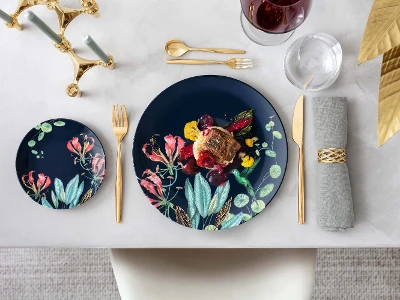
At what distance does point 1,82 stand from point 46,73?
0.24 ft

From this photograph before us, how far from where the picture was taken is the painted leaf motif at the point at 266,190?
0.65 metres

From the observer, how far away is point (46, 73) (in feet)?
Answer: 2.22

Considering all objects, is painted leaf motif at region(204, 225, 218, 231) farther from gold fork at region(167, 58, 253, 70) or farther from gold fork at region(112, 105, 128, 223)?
gold fork at region(167, 58, 253, 70)

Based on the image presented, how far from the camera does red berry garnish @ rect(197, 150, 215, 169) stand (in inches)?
24.9

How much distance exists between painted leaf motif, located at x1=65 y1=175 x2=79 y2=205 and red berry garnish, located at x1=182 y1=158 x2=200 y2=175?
169 millimetres

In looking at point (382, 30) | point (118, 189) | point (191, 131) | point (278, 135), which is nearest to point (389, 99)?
point (382, 30)

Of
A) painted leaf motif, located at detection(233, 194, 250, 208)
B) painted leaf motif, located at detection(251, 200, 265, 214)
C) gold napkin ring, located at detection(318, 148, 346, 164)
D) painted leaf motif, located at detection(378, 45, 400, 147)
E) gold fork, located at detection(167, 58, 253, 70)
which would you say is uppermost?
gold fork, located at detection(167, 58, 253, 70)

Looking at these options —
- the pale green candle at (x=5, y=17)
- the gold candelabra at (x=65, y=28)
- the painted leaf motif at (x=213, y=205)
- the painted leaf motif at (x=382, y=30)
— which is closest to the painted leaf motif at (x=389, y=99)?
the painted leaf motif at (x=382, y=30)

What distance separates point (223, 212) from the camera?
0.65m

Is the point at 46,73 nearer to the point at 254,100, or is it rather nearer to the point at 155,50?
the point at 155,50

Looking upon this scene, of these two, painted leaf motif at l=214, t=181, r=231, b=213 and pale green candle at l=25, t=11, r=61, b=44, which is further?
painted leaf motif at l=214, t=181, r=231, b=213

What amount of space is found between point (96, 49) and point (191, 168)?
0.22 m

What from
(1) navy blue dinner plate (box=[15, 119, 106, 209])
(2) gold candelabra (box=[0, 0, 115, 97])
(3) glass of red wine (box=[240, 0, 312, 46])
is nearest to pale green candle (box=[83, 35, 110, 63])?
(2) gold candelabra (box=[0, 0, 115, 97])

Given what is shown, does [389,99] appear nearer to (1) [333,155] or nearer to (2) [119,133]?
(1) [333,155]
